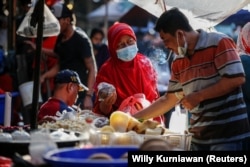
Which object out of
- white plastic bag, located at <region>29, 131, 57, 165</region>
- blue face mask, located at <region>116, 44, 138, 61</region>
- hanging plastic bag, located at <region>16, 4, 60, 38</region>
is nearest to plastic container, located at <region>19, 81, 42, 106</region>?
hanging plastic bag, located at <region>16, 4, 60, 38</region>

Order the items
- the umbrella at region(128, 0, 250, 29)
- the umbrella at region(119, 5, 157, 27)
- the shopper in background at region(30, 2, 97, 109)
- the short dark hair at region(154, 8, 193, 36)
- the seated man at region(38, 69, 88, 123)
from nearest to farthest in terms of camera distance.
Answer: the short dark hair at region(154, 8, 193, 36) < the umbrella at region(128, 0, 250, 29) < the seated man at region(38, 69, 88, 123) < the shopper in background at region(30, 2, 97, 109) < the umbrella at region(119, 5, 157, 27)

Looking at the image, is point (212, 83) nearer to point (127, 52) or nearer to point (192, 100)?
point (192, 100)

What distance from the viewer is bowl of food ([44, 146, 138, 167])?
9.96ft

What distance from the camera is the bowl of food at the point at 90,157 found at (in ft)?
9.96

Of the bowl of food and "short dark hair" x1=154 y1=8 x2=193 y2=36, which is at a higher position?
"short dark hair" x1=154 y1=8 x2=193 y2=36

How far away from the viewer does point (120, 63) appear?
6113 millimetres

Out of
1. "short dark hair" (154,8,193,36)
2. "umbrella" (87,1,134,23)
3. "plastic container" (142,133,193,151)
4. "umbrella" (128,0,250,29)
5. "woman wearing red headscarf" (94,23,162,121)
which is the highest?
"umbrella" (87,1,134,23)

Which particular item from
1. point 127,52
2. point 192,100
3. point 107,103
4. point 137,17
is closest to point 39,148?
point 192,100

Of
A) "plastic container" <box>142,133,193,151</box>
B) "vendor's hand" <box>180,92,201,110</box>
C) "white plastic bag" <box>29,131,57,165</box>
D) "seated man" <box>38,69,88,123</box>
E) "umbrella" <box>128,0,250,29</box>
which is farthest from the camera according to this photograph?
"seated man" <box>38,69,88,123</box>

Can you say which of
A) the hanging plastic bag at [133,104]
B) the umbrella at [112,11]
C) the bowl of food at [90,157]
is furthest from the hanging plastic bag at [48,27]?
the umbrella at [112,11]

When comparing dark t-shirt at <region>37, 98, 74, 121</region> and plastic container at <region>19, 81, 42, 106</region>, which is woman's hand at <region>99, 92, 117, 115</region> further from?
plastic container at <region>19, 81, 42, 106</region>

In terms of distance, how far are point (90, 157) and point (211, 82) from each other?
5.13ft

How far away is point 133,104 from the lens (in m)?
5.56

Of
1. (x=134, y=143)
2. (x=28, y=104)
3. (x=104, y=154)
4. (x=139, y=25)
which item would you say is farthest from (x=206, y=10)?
(x=139, y=25)
